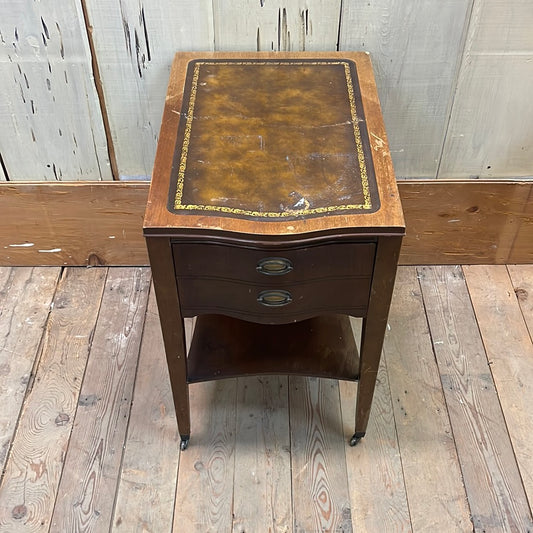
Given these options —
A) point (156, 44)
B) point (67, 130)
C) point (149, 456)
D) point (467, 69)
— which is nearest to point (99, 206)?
point (67, 130)

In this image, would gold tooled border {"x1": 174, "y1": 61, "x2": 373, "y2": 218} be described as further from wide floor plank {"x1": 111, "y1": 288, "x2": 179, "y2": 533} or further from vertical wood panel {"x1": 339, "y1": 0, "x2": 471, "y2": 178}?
wide floor plank {"x1": 111, "y1": 288, "x2": 179, "y2": 533}

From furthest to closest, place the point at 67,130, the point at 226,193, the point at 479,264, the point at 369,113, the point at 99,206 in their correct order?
1. the point at 479,264
2. the point at 99,206
3. the point at 67,130
4. the point at 369,113
5. the point at 226,193

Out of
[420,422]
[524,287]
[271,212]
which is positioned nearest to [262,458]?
[420,422]

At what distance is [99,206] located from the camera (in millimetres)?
1663

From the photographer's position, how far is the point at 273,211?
3.37 ft

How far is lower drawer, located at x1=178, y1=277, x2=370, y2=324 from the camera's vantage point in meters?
1.09

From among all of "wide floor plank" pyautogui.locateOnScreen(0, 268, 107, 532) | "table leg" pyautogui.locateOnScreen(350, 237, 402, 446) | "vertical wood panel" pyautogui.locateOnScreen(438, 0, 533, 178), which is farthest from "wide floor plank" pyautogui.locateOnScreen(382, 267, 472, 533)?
"wide floor plank" pyautogui.locateOnScreen(0, 268, 107, 532)

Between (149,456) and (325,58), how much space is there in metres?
0.94

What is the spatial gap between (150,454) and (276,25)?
3.20 feet

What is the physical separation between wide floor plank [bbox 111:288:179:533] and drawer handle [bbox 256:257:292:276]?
58cm

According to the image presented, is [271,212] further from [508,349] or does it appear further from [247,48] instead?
[508,349]

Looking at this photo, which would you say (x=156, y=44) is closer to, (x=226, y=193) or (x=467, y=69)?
(x=226, y=193)

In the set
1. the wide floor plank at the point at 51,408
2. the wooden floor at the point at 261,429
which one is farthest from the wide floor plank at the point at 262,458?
the wide floor plank at the point at 51,408

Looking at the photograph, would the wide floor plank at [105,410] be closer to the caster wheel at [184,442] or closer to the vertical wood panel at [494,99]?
the caster wheel at [184,442]
